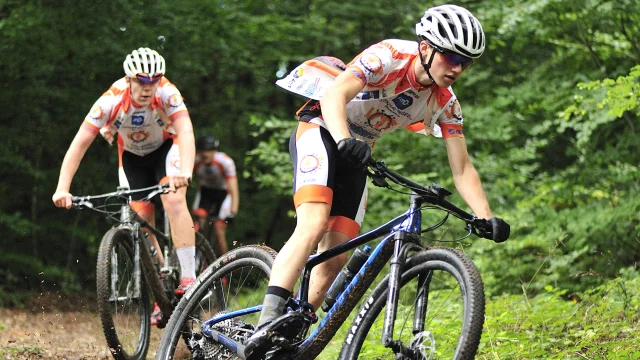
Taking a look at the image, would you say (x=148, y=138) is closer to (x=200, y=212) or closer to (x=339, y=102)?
(x=339, y=102)

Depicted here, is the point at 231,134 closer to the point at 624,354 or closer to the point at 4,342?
the point at 4,342

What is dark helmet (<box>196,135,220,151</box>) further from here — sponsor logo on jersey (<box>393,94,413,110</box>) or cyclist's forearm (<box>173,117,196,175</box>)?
sponsor logo on jersey (<box>393,94,413,110</box>)

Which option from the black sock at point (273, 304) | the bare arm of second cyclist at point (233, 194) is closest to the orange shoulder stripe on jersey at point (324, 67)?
the black sock at point (273, 304)

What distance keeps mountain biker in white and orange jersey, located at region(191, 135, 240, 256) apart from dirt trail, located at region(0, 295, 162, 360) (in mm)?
2078

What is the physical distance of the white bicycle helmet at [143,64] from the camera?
21.0ft

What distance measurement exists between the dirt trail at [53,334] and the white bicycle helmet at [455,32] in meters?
3.50

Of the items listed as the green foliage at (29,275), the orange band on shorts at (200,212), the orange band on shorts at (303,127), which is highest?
the orange band on shorts at (303,127)

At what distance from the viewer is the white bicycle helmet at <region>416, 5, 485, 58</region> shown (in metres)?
3.99

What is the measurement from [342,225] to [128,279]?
2.43m

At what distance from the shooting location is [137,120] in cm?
673

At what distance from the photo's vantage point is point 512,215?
27.4ft

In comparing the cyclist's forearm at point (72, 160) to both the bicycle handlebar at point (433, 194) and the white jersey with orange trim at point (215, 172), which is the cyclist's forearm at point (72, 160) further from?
the white jersey with orange trim at point (215, 172)

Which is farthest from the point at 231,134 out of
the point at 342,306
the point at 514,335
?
the point at 342,306

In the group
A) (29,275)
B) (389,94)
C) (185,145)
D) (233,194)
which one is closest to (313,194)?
(389,94)
